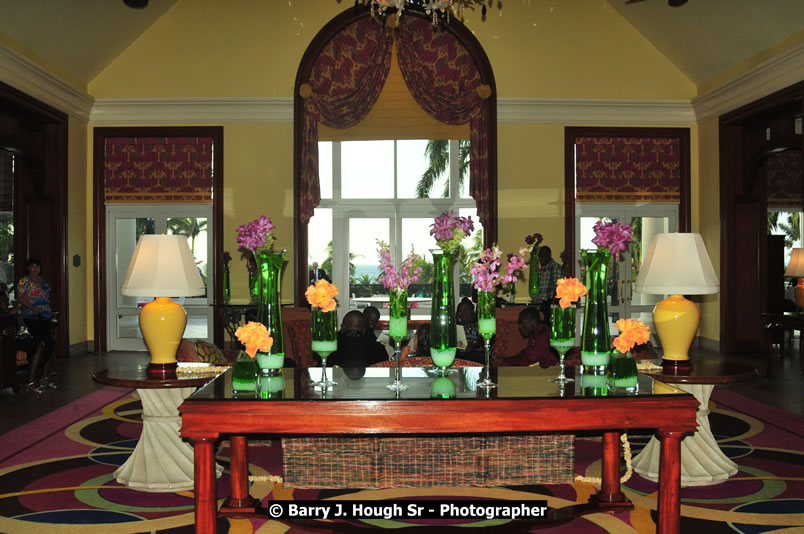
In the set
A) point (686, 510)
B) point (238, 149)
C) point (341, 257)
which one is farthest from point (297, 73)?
point (686, 510)

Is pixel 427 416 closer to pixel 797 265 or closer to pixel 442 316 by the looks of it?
pixel 442 316

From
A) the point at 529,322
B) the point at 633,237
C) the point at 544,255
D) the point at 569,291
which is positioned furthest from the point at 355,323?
the point at 633,237

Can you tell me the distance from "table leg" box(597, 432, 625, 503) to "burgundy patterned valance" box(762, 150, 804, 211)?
10.9 m

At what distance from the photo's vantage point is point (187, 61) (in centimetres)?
1030

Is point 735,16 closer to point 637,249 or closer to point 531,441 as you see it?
point 637,249

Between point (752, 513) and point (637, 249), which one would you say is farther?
point (637, 249)

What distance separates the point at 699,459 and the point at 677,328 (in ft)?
3.26

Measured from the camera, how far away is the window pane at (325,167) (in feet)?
37.0

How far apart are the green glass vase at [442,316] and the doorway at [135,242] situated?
7875mm

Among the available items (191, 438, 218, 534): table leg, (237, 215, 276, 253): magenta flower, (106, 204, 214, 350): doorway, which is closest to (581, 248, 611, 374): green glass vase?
(191, 438, 218, 534): table leg

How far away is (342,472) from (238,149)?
287 inches

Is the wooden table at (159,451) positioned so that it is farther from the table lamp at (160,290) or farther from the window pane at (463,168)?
the window pane at (463,168)

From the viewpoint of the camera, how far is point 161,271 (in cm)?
390

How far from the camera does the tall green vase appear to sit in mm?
3113
